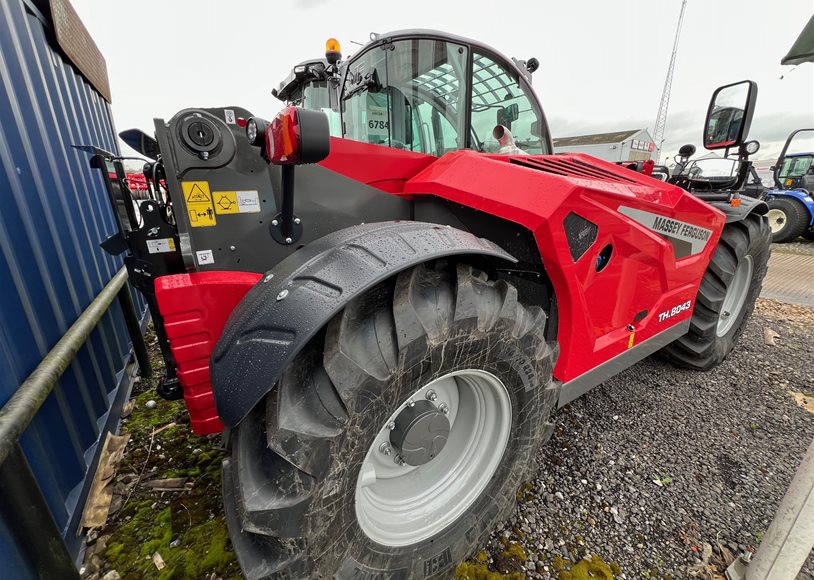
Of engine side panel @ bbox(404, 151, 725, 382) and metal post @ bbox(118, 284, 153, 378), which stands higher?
engine side panel @ bbox(404, 151, 725, 382)

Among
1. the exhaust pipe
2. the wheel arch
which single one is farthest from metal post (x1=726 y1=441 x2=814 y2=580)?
the wheel arch

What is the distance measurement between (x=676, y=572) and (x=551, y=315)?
128 centimetres

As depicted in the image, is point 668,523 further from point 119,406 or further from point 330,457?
point 119,406

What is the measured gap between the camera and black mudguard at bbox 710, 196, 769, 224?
3.06m

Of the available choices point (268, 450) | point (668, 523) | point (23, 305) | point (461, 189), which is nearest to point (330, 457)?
point (268, 450)

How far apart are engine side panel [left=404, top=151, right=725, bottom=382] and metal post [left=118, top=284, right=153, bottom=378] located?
2557 mm

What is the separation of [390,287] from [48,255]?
2017 mm

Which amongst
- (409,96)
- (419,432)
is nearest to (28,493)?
(419,432)

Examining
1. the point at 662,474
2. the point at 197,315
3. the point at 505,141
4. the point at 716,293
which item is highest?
the point at 505,141

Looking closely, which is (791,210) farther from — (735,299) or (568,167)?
(568,167)

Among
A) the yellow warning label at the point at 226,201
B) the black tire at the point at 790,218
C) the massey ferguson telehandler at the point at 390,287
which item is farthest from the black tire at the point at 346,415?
the black tire at the point at 790,218

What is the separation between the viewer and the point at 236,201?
61.1 inches

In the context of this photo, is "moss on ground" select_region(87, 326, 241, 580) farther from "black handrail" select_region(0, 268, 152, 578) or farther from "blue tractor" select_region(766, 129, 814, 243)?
"blue tractor" select_region(766, 129, 814, 243)

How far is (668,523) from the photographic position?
1.98 meters
